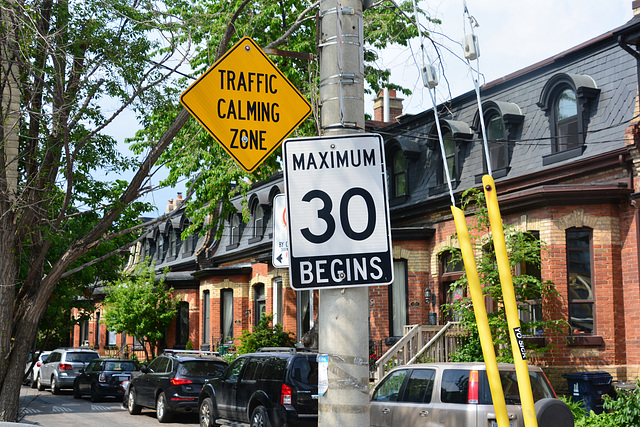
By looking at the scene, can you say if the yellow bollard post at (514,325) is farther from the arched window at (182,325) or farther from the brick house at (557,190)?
the arched window at (182,325)

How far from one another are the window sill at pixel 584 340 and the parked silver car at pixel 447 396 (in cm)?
713

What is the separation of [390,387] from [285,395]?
2.42 m

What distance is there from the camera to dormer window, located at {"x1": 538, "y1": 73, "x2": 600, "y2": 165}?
18.1 m

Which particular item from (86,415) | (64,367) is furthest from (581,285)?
(64,367)

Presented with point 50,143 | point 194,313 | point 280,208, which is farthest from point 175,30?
point 194,313

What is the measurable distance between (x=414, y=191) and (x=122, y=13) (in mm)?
15803

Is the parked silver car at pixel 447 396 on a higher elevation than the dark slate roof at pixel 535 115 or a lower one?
lower

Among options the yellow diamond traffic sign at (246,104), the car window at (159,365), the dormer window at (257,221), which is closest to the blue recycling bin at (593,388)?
the car window at (159,365)

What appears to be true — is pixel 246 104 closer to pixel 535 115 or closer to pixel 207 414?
pixel 207 414

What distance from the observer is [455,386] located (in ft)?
33.7

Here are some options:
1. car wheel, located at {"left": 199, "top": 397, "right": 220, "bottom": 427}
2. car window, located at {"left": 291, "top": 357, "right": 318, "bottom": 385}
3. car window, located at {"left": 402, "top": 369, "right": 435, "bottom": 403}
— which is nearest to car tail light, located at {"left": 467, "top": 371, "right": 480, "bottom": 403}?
car window, located at {"left": 402, "top": 369, "right": 435, "bottom": 403}

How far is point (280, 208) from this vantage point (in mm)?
8039

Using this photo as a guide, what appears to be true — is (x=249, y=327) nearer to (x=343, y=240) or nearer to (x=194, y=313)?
(x=194, y=313)

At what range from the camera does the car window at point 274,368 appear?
13375mm
